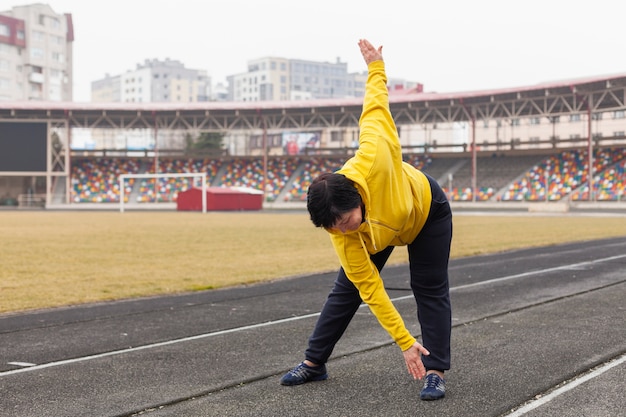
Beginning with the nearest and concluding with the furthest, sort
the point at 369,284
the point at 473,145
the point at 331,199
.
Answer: the point at 331,199 < the point at 369,284 < the point at 473,145

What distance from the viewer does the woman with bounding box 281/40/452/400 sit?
12.3 ft

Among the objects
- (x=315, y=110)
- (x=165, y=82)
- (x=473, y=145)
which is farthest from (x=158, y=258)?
(x=165, y=82)

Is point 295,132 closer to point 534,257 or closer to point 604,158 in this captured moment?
point 604,158

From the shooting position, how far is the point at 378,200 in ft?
12.7

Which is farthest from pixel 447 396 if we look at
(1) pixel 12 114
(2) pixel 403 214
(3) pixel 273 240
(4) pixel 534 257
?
(1) pixel 12 114

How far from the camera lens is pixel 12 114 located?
6538 centimetres

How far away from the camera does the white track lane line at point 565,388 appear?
4.23 metres

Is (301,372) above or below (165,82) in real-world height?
below

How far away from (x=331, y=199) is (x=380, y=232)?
45 cm

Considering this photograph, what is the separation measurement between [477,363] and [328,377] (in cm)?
120

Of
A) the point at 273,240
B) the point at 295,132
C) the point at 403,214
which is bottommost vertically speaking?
the point at 273,240

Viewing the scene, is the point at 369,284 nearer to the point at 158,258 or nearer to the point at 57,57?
the point at 158,258

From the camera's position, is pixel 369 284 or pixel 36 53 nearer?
pixel 369 284

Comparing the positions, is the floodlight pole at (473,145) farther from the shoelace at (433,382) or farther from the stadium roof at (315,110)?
the shoelace at (433,382)
